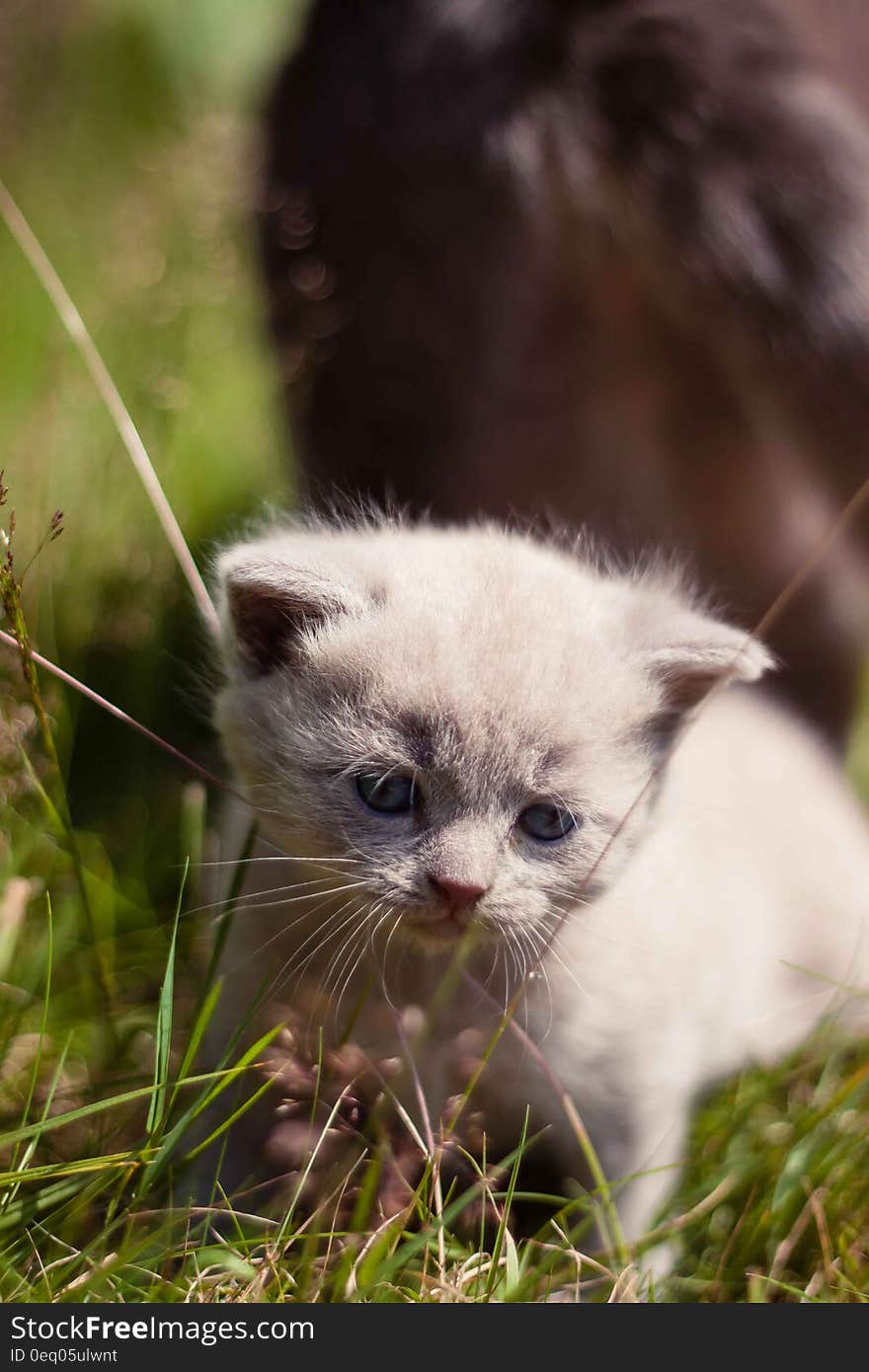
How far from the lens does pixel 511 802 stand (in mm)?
890

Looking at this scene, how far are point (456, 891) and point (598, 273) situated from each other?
39.0 inches

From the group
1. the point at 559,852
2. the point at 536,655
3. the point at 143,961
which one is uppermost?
the point at 536,655

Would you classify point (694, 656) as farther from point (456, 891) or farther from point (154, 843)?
point (154, 843)

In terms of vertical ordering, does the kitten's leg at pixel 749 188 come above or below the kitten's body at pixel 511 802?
above

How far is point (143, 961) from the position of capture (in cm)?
125

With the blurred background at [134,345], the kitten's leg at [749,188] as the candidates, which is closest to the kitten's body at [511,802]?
the blurred background at [134,345]

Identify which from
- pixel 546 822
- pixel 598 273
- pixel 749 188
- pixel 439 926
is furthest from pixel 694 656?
pixel 598 273

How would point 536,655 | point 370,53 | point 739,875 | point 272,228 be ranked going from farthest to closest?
point 272,228
point 370,53
point 739,875
point 536,655

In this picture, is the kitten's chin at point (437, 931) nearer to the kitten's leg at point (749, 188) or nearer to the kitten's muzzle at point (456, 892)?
the kitten's muzzle at point (456, 892)

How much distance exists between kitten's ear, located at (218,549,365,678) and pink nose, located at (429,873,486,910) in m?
0.21

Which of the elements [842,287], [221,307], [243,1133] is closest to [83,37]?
[221,307]

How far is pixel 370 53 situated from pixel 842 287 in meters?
0.65

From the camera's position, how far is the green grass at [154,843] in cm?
92

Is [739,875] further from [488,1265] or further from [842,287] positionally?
[842,287]
